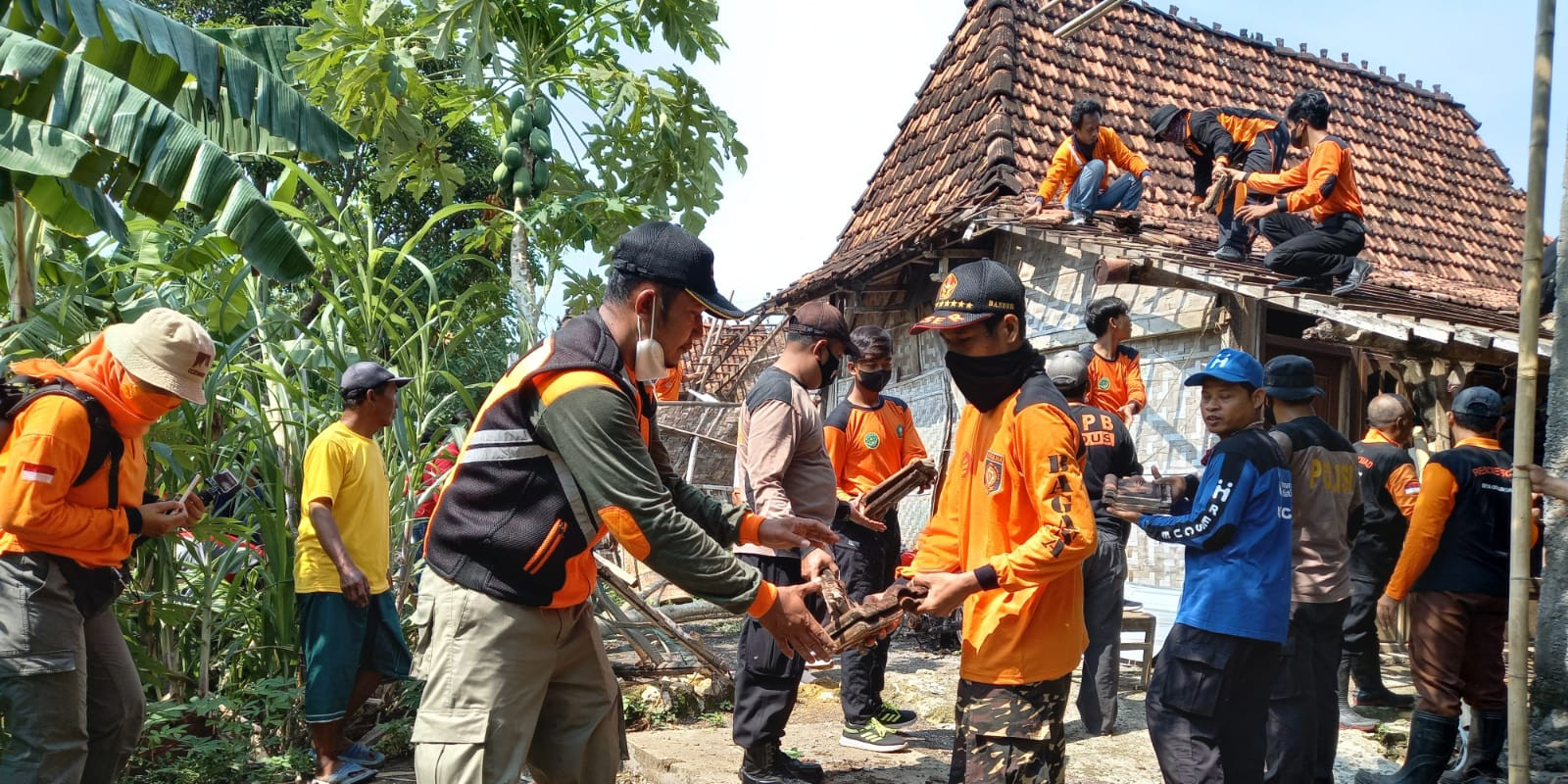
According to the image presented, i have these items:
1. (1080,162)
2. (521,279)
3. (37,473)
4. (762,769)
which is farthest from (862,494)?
(1080,162)

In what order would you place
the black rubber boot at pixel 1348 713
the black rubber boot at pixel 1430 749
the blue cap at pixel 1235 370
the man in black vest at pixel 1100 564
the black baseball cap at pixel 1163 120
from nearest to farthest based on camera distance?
the blue cap at pixel 1235 370 → the black rubber boot at pixel 1430 749 → the man in black vest at pixel 1100 564 → the black rubber boot at pixel 1348 713 → the black baseball cap at pixel 1163 120

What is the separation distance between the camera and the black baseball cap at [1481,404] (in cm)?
514

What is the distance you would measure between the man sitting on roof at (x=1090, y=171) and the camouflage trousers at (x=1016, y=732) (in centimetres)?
635

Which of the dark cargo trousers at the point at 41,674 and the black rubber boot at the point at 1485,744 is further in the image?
the black rubber boot at the point at 1485,744

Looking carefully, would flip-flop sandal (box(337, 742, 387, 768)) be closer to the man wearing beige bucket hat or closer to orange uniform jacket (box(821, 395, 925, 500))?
the man wearing beige bucket hat

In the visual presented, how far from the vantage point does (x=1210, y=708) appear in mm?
3811

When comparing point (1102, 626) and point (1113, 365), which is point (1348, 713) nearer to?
point (1102, 626)

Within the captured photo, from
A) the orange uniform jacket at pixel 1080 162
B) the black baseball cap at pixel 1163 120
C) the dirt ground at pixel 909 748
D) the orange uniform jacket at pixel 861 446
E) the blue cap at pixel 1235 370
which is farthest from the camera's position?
the orange uniform jacket at pixel 1080 162

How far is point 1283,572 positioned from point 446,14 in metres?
5.24

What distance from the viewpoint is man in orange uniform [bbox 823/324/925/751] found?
5.71m

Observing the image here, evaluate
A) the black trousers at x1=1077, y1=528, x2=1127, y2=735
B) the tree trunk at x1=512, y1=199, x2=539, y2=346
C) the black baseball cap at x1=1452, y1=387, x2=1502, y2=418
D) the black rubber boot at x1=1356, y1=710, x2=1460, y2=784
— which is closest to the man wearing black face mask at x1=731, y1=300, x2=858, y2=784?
the black trousers at x1=1077, y1=528, x2=1127, y2=735

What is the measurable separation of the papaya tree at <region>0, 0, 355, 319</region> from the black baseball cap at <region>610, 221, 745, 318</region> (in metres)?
2.83

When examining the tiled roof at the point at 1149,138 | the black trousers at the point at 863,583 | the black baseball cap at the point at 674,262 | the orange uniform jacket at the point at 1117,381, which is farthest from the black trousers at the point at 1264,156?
the black baseball cap at the point at 674,262

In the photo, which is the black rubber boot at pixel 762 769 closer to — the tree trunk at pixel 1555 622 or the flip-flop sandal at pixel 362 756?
the flip-flop sandal at pixel 362 756
